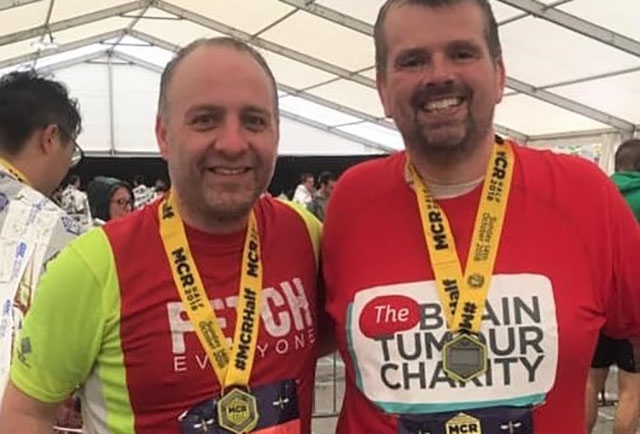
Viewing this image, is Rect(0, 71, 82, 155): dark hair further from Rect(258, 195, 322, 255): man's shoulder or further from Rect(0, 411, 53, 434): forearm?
Rect(0, 411, 53, 434): forearm

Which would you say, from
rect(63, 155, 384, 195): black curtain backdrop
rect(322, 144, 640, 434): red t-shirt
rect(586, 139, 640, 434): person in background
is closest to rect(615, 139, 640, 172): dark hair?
rect(586, 139, 640, 434): person in background

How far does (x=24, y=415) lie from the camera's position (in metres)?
1.51

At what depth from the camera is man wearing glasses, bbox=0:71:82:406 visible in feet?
6.90

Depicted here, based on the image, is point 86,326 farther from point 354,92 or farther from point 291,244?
point 354,92

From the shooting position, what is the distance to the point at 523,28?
9.55 m

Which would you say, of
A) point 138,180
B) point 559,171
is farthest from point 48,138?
point 138,180

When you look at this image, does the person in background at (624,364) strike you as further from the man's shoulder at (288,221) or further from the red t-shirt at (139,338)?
the red t-shirt at (139,338)

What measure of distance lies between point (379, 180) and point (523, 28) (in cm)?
841

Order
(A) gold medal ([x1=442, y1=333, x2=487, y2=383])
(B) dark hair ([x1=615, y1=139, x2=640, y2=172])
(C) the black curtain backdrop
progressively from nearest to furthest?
(A) gold medal ([x1=442, y1=333, x2=487, y2=383]) < (B) dark hair ([x1=615, y1=139, x2=640, y2=172]) < (C) the black curtain backdrop

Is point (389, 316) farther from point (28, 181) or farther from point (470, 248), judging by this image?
point (28, 181)

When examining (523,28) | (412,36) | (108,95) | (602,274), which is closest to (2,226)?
(412,36)

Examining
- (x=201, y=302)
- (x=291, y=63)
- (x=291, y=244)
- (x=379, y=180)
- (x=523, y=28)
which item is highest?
(x=291, y=63)

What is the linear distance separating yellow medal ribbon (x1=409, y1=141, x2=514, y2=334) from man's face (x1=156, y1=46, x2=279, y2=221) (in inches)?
11.4

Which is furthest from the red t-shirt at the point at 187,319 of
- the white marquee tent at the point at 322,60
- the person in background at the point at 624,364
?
the white marquee tent at the point at 322,60
